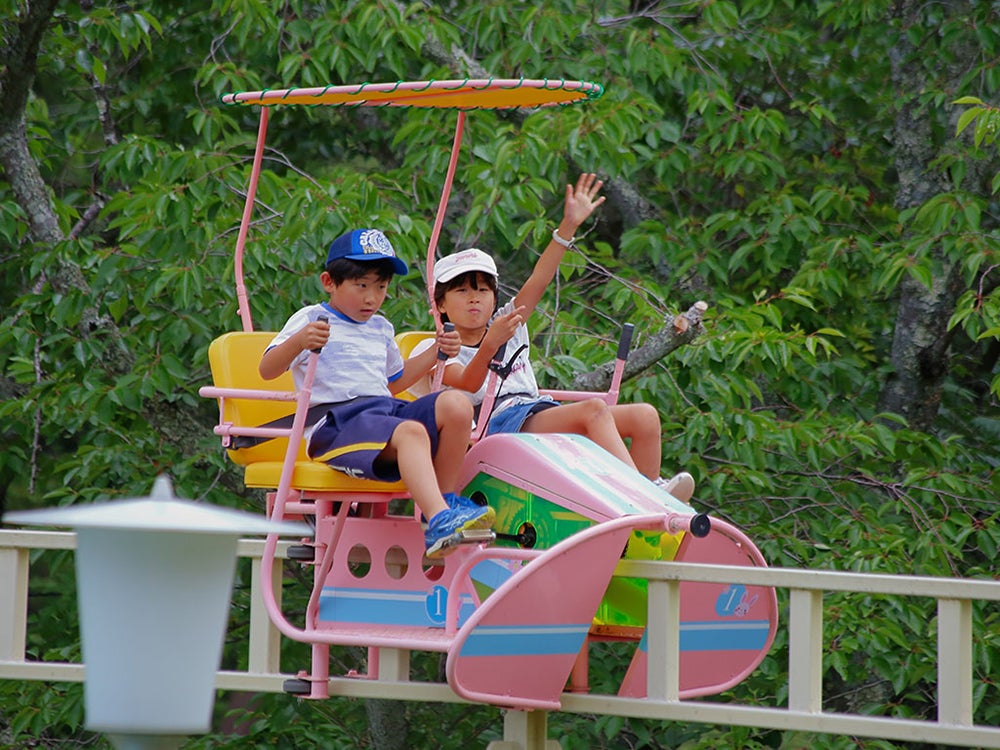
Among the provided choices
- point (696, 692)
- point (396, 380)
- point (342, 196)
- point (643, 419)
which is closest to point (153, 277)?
point (342, 196)

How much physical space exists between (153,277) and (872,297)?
11.0 feet

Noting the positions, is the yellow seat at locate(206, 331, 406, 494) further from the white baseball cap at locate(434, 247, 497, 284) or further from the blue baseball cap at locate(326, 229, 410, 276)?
the white baseball cap at locate(434, 247, 497, 284)

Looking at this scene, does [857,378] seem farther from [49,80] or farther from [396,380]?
[49,80]

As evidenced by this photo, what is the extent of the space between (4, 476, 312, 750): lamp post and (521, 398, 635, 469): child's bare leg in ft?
8.66

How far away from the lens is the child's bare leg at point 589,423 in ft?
15.2

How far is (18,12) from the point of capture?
21.2ft

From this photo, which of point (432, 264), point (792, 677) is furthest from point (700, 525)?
point (432, 264)

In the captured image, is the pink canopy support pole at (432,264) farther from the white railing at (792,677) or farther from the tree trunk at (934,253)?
the tree trunk at (934,253)

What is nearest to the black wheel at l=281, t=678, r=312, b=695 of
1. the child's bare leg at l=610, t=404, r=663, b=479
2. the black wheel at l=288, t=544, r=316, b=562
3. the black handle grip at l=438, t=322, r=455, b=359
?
the black wheel at l=288, t=544, r=316, b=562

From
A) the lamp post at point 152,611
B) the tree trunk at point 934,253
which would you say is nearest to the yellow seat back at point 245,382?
the lamp post at point 152,611

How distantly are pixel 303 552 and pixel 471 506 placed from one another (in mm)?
726

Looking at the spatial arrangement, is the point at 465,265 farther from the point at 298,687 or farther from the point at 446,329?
the point at 298,687

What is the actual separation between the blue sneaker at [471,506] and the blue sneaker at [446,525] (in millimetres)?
34

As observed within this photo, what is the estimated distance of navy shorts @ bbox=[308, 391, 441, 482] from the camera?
4.36 metres
